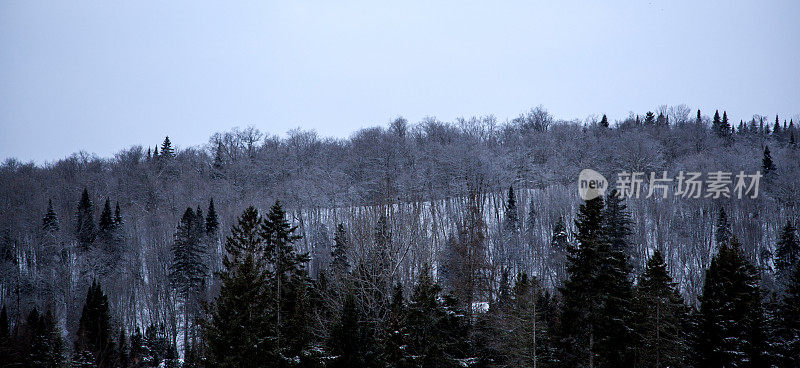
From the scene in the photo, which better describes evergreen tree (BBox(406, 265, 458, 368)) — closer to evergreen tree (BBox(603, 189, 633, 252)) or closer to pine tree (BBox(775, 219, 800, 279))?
evergreen tree (BBox(603, 189, 633, 252))

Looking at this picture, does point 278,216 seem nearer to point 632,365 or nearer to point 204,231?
point 632,365

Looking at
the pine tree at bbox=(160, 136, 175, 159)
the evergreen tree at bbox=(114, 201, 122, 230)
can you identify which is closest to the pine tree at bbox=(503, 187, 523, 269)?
the evergreen tree at bbox=(114, 201, 122, 230)

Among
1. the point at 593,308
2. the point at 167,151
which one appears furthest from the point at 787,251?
the point at 167,151

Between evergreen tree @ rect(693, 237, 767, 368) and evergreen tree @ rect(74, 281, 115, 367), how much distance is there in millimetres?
37552

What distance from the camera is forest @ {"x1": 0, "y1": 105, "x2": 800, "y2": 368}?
2298cm

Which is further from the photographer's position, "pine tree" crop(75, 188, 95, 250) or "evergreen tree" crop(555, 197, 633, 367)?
"pine tree" crop(75, 188, 95, 250)

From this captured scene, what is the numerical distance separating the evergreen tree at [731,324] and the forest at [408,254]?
0.10m

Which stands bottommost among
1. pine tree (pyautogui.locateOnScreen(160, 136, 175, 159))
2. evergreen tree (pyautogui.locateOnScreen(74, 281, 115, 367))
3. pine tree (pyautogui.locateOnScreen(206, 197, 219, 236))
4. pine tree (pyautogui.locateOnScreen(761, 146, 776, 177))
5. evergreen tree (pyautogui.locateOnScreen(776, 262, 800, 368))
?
evergreen tree (pyautogui.locateOnScreen(74, 281, 115, 367))

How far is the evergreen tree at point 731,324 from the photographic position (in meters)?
24.0

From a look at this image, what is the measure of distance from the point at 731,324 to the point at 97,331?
42.0m

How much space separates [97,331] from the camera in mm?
41219

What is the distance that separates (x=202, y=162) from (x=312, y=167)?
73.7 feet

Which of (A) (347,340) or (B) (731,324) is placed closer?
(A) (347,340)

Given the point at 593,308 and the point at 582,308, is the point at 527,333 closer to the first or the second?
the point at 582,308
